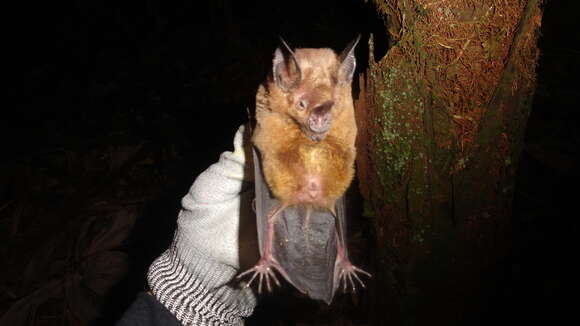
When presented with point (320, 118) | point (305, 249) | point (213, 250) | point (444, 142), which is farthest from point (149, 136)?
point (320, 118)

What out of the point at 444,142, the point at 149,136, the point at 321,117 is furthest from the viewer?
the point at 149,136

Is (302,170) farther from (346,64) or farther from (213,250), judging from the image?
(213,250)

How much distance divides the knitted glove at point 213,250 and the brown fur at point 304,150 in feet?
1.42

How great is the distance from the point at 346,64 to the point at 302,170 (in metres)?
0.42

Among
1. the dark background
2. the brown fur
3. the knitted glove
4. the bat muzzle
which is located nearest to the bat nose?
the bat muzzle

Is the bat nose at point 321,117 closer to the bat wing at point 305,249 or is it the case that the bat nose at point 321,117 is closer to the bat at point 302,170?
the bat at point 302,170

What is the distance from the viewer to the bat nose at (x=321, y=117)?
1.20 m

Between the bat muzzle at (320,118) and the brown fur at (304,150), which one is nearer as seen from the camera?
the bat muzzle at (320,118)

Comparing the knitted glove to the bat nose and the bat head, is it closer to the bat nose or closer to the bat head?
the bat head

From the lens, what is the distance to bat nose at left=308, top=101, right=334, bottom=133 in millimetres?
1201

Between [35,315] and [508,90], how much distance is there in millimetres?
5641

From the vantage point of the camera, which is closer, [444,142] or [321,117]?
[321,117]

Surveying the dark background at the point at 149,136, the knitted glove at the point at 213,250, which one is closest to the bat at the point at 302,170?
the knitted glove at the point at 213,250

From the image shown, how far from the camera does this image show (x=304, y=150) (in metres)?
1.41
